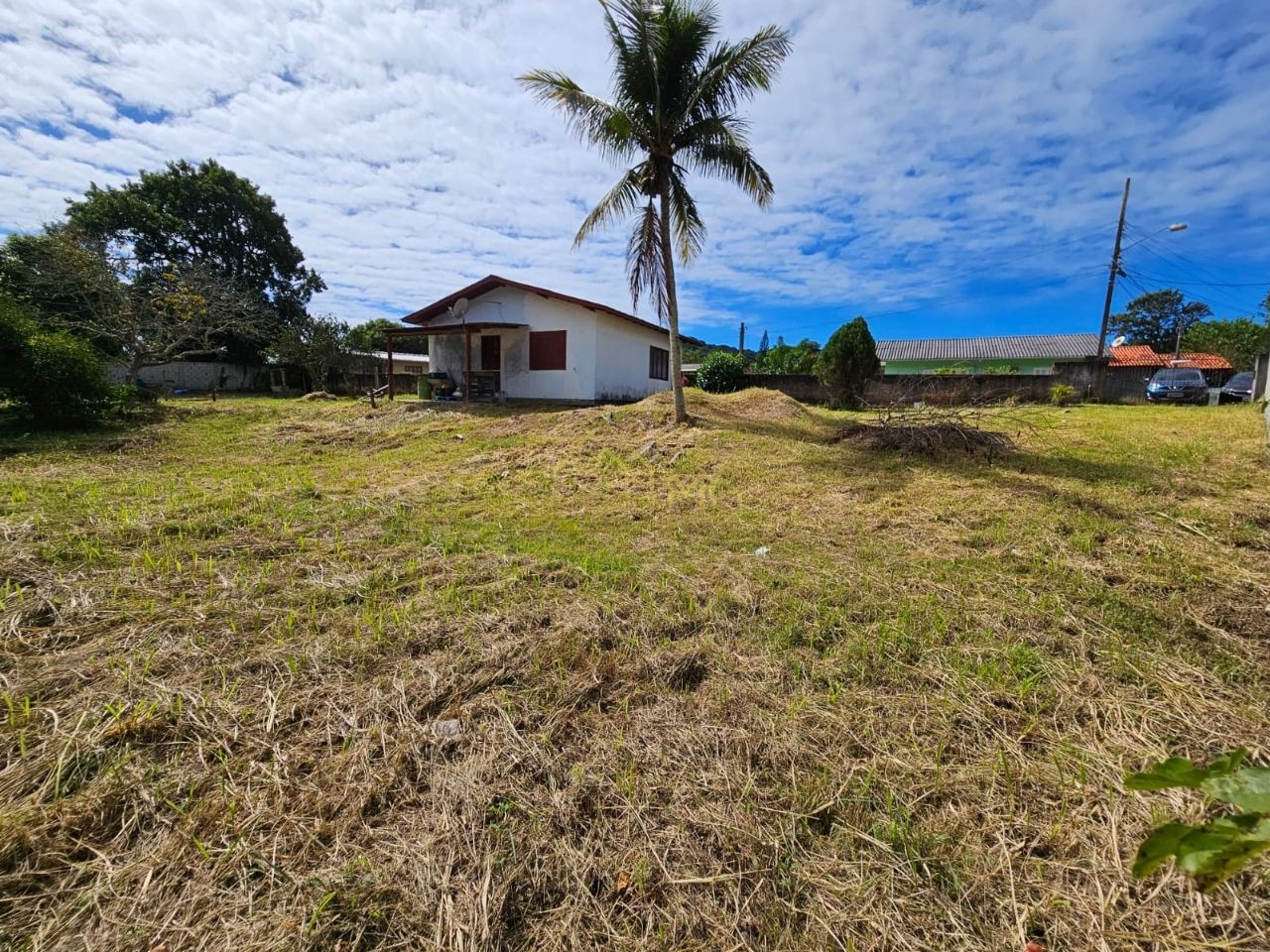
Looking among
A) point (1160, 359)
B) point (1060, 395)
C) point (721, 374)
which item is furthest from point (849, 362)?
point (1160, 359)

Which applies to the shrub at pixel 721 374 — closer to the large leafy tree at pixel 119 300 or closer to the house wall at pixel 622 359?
the house wall at pixel 622 359

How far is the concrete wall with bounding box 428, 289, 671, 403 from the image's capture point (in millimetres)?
15977

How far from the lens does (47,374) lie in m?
9.02

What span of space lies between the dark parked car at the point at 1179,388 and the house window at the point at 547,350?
20.4m

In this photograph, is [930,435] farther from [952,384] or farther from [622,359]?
[622,359]

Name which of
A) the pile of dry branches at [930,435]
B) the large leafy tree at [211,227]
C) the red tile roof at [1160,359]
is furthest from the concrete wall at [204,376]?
the red tile roof at [1160,359]

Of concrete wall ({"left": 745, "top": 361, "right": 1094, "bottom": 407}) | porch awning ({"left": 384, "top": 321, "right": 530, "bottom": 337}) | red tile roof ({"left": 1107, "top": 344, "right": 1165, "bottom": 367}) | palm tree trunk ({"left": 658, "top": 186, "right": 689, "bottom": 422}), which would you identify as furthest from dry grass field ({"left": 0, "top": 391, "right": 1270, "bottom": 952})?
red tile roof ({"left": 1107, "top": 344, "right": 1165, "bottom": 367})

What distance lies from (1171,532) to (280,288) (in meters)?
39.0

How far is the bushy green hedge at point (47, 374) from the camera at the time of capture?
8961 millimetres

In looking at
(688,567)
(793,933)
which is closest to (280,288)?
(688,567)

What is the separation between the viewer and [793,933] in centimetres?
148

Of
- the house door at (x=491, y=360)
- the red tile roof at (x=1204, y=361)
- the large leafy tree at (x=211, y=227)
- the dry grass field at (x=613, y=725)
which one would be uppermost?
the large leafy tree at (x=211, y=227)

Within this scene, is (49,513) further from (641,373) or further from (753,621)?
(641,373)

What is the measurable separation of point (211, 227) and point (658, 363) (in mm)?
26143
